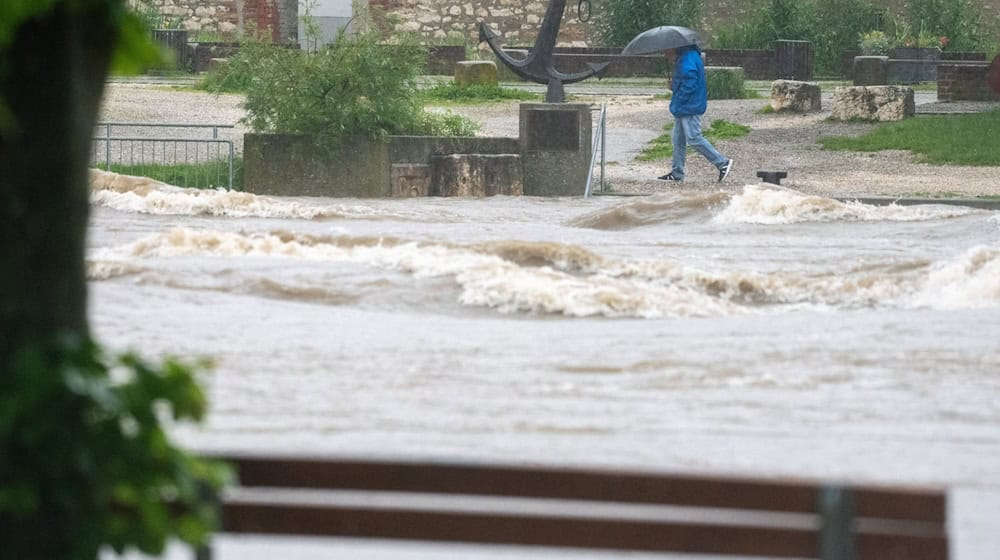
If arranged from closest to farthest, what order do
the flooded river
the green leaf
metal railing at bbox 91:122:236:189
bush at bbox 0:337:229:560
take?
bush at bbox 0:337:229:560, the green leaf, the flooded river, metal railing at bbox 91:122:236:189

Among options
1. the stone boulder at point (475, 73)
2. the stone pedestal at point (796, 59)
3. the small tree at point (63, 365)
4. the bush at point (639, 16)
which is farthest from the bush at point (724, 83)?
the small tree at point (63, 365)

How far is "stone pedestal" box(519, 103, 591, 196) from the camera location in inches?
639

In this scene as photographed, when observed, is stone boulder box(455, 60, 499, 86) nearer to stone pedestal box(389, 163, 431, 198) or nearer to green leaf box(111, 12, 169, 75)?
stone pedestal box(389, 163, 431, 198)

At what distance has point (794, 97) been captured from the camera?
22.9m

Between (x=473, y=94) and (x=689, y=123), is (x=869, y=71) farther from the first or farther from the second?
(x=689, y=123)

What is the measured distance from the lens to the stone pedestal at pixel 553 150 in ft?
53.2

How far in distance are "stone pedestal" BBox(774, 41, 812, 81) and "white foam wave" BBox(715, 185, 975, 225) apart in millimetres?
14491

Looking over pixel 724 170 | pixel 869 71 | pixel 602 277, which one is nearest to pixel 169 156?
pixel 724 170

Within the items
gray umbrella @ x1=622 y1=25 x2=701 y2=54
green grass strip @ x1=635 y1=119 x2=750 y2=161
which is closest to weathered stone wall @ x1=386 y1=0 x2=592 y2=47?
green grass strip @ x1=635 y1=119 x2=750 y2=161

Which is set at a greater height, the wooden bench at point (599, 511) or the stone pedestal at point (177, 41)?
the stone pedestal at point (177, 41)

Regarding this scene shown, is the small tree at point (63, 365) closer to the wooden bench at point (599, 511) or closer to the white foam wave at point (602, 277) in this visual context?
the wooden bench at point (599, 511)

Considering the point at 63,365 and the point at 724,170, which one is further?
the point at 724,170

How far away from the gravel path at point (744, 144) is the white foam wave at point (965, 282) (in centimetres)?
470

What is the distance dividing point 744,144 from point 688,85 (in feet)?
9.55
